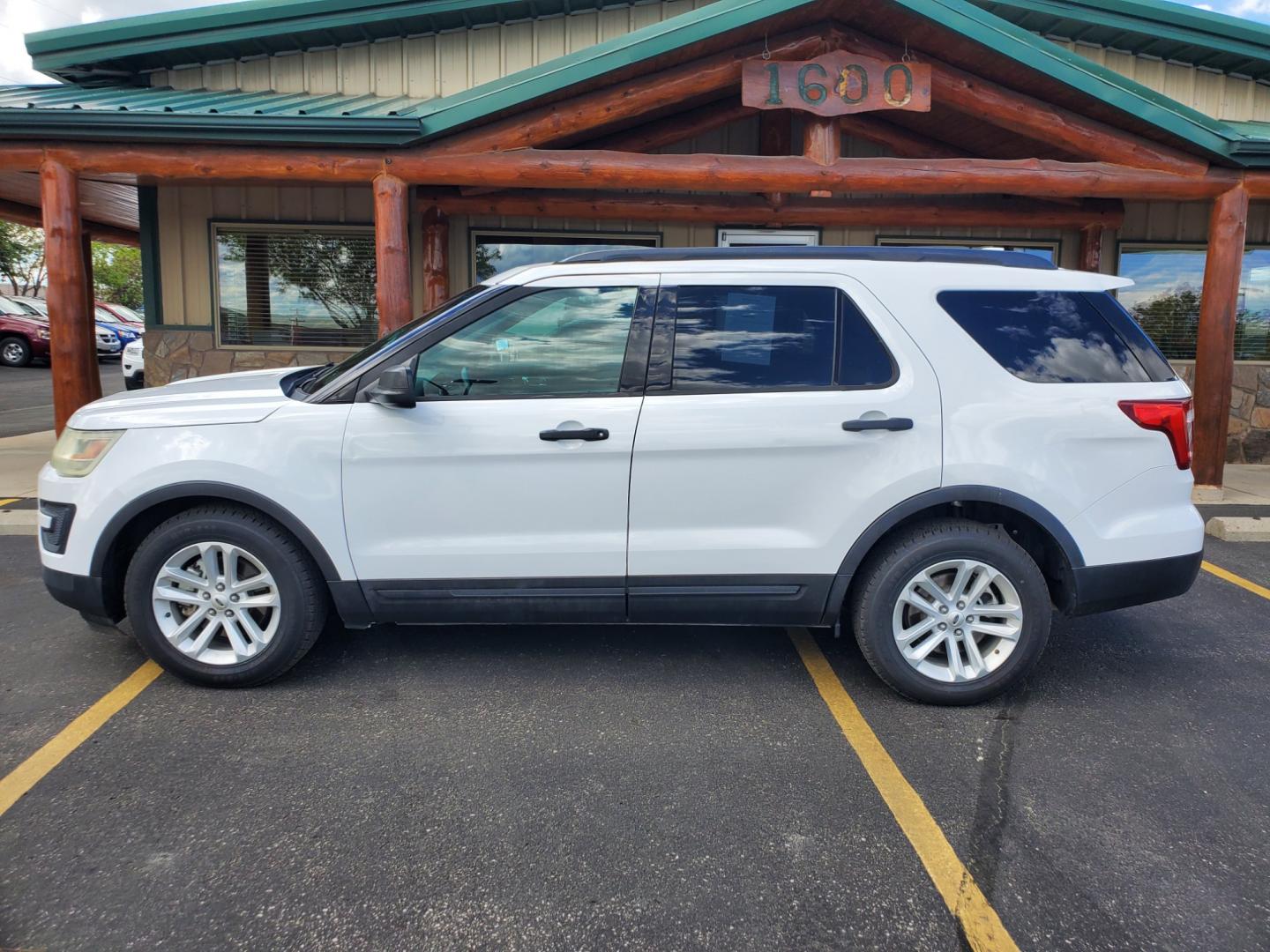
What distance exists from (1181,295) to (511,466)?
1032 cm

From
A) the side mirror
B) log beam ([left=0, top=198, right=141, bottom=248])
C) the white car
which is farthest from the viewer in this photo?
the white car

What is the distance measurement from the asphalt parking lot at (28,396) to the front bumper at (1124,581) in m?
12.5

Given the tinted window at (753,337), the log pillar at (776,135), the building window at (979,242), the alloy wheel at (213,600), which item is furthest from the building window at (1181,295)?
the alloy wheel at (213,600)

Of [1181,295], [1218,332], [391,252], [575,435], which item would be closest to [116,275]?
[391,252]

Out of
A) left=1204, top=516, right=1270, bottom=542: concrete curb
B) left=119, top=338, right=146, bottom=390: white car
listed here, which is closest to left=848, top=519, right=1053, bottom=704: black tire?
left=1204, top=516, right=1270, bottom=542: concrete curb

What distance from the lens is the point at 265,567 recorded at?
352 cm

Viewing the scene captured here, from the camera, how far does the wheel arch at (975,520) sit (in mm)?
3475

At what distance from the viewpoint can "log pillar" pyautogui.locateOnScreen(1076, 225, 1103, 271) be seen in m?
10.1

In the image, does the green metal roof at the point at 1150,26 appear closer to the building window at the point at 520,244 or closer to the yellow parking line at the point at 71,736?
the building window at the point at 520,244

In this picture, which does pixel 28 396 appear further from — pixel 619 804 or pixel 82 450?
pixel 619 804

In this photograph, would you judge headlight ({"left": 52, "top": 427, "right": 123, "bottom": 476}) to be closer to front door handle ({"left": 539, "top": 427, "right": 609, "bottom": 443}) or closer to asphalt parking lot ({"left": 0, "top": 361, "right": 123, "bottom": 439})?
front door handle ({"left": 539, "top": 427, "right": 609, "bottom": 443})

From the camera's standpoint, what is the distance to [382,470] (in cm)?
348

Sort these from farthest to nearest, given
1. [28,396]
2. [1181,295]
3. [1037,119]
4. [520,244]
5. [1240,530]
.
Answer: [28,396] → [1181,295] → [520,244] → [1037,119] → [1240,530]

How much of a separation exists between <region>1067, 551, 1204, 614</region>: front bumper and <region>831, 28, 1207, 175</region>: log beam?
5.30 metres
